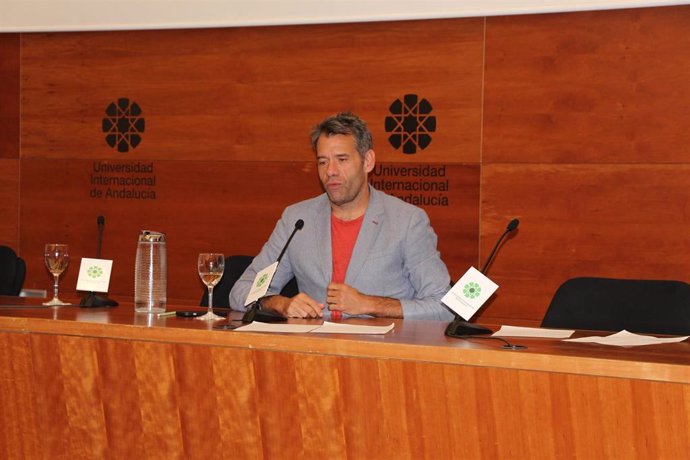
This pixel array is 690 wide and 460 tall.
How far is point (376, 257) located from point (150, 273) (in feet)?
2.80

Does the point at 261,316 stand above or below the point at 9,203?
below

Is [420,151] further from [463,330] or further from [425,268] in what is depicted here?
[463,330]

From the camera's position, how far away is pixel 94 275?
3.07 metres

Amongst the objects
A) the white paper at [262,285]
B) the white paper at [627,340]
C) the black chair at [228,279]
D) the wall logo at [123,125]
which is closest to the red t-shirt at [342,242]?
the black chair at [228,279]

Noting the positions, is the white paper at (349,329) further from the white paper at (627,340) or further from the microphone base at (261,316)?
the white paper at (627,340)

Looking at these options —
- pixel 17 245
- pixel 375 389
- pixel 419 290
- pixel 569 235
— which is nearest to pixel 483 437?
pixel 375 389

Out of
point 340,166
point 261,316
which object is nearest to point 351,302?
point 261,316

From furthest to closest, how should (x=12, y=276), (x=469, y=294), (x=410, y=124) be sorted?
1. (x=410, y=124)
2. (x=12, y=276)
3. (x=469, y=294)

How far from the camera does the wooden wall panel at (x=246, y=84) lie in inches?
185

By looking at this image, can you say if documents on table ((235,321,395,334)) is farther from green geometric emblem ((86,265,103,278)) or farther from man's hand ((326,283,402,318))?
green geometric emblem ((86,265,103,278))

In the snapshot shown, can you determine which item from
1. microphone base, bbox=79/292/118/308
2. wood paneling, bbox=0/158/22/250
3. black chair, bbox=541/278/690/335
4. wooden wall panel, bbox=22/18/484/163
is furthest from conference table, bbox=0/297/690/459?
wood paneling, bbox=0/158/22/250

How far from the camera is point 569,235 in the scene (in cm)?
450

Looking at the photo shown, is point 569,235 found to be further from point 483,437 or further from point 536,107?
point 483,437

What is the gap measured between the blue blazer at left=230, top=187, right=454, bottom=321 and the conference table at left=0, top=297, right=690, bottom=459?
1.69 ft
